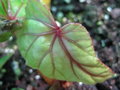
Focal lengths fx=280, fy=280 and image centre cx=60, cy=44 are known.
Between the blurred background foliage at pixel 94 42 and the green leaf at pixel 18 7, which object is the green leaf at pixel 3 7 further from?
the blurred background foliage at pixel 94 42

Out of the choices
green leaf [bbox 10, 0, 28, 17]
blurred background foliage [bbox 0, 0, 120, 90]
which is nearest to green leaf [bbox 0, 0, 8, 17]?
green leaf [bbox 10, 0, 28, 17]

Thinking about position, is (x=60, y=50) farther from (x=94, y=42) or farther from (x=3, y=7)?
(x=94, y=42)

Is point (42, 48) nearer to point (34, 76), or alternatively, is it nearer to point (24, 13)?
point (24, 13)

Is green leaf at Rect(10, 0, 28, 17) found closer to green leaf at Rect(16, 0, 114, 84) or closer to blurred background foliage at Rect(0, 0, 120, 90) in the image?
green leaf at Rect(16, 0, 114, 84)

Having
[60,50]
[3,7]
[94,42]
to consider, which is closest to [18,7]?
[3,7]

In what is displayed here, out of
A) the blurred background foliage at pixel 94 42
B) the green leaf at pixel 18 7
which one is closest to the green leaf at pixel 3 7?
the green leaf at pixel 18 7

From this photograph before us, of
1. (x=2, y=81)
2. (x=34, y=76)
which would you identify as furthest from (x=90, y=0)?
(x=2, y=81)
